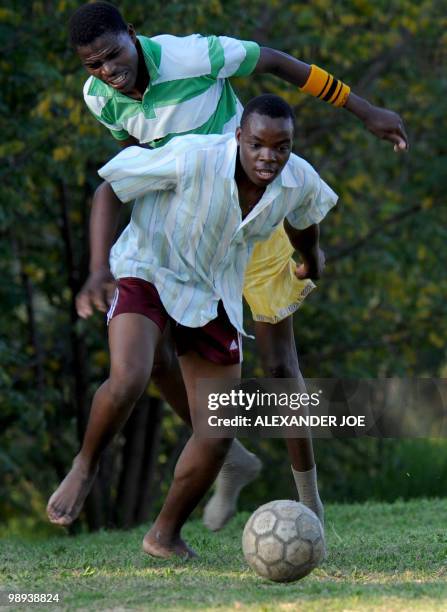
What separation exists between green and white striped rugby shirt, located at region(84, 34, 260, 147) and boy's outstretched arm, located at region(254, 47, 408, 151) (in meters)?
0.15

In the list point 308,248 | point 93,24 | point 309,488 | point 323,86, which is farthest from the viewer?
point 309,488

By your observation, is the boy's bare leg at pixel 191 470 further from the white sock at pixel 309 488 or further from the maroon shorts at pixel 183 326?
the white sock at pixel 309 488

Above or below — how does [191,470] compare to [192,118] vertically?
below

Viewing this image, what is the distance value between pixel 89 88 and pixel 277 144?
1074 millimetres

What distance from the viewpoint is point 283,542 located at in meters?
4.72

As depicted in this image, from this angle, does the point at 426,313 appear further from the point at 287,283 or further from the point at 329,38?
the point at 287,283

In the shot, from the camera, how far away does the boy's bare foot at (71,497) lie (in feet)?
16.4

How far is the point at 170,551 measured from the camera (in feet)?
17.8

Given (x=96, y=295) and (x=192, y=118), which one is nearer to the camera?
(x=96, y=295)

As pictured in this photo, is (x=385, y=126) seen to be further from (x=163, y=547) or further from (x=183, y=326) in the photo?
(x=163, y=547)

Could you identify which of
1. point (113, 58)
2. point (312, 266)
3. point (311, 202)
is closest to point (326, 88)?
A: point (311, 202)

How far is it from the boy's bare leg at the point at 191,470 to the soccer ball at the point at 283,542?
377mm

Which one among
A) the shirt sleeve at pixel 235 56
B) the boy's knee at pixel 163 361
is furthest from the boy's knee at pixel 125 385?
the shirt sleeve at pixel 235 56

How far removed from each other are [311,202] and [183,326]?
2.56 feet
